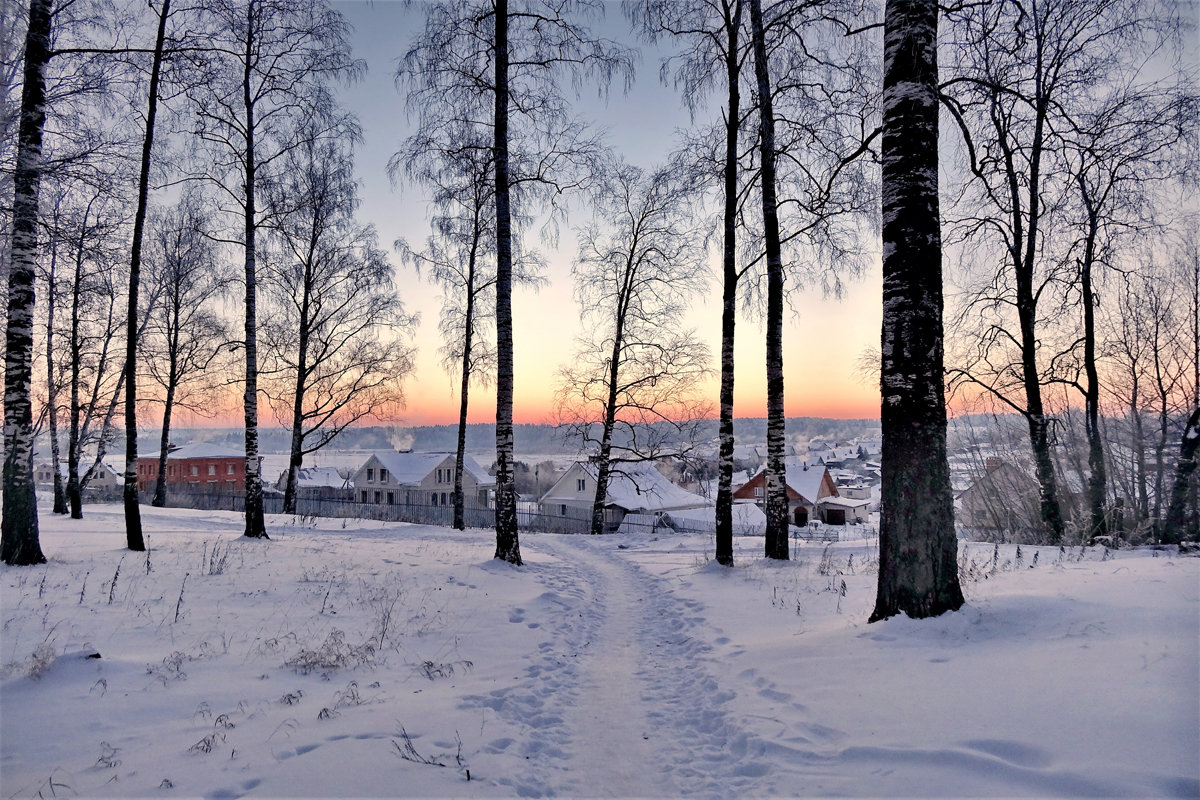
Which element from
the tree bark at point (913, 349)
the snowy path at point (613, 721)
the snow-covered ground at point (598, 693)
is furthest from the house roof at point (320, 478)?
the tree bark at point (913, 349)

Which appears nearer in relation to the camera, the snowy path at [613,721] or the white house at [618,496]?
the snowy path at [613,721]

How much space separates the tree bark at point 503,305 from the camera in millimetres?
9398

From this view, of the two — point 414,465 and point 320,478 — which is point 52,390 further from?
point 320,478

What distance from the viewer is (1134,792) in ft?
7.41

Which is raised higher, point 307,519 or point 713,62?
point 713,62

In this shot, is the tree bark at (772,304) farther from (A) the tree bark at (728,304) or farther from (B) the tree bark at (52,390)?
(B) the tree bark at (52,390)

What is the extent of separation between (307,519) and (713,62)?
59.7 ft

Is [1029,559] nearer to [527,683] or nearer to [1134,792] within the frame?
[1134,792]

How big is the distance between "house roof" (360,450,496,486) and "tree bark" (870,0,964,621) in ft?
176

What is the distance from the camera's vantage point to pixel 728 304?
1019 centimetres

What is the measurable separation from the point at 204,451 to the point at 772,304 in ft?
256

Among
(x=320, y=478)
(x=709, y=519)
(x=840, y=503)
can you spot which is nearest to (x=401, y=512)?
(x=709, y=519)

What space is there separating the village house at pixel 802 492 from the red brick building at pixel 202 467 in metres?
58.9

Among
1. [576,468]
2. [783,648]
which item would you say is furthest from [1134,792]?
[576,468]
